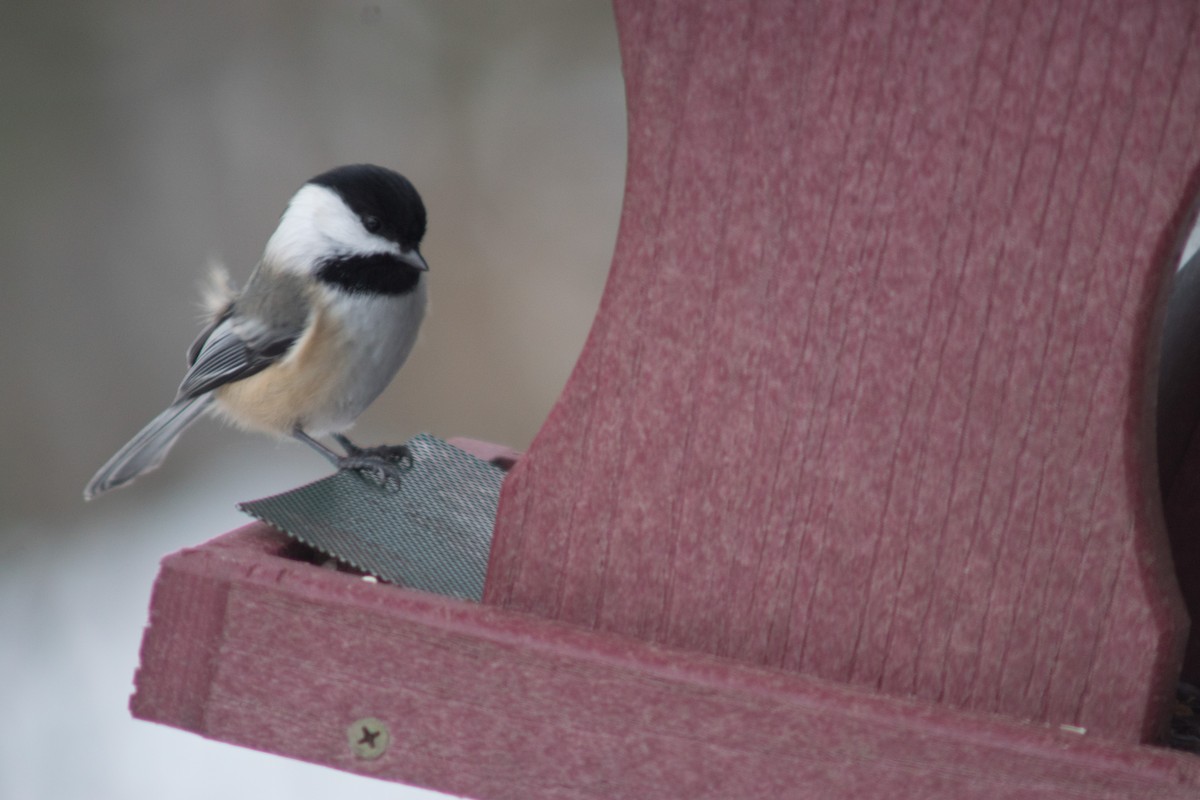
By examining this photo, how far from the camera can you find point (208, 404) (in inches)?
65.6

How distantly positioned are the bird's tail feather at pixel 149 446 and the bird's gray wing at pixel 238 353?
0.03m

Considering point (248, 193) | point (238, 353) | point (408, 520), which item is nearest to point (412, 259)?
point (238, 353)

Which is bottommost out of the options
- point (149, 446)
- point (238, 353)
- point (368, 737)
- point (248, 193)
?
point (368, 737)

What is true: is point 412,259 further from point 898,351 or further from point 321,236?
point 898,351

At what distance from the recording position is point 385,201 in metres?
1.53

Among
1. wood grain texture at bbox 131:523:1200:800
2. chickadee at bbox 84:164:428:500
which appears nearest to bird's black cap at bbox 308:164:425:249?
chickadee at bbox 84:164:428:500

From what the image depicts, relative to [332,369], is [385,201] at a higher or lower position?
higher

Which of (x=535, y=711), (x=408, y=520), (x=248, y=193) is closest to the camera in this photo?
(x=535, y=711)

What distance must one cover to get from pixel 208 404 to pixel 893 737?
46.0 inches

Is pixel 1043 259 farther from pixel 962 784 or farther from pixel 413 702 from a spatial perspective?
pixel 413 702

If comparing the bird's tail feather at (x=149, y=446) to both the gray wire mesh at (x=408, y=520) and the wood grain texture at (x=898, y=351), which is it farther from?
the wood grain texture at (x=898, y=351)

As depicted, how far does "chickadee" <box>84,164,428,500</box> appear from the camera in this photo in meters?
1.54

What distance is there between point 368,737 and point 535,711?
103mm

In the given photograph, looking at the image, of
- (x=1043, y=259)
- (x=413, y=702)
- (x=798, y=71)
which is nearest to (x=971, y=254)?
(x=1043, y=259)
